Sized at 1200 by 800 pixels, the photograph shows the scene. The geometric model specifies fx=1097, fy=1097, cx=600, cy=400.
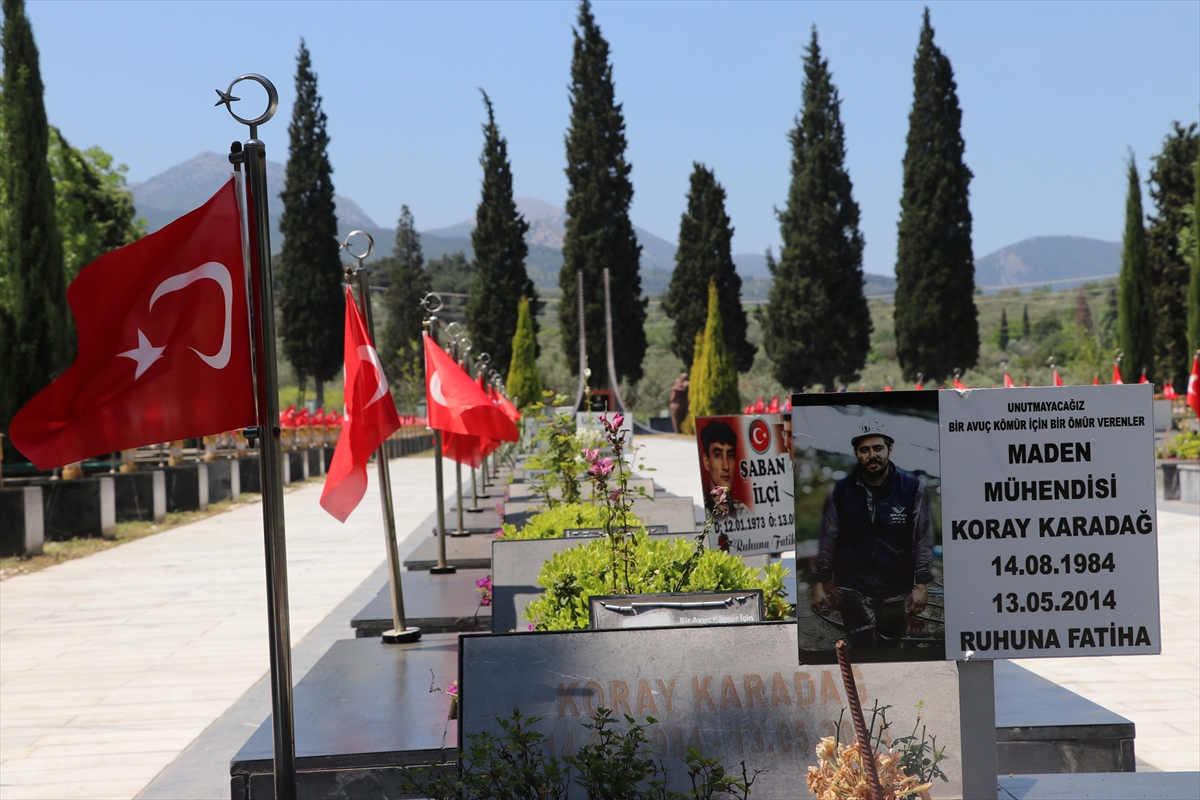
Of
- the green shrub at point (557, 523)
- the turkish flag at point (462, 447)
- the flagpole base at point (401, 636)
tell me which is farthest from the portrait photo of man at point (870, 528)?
the turkish flag at point (462, 447)

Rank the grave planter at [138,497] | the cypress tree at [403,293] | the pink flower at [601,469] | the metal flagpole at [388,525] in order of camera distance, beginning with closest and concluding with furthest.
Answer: the pink flower at [601,469], the metal flagpole at [388,525], the grave planter at [138,497], the cypress tree at [403,293]

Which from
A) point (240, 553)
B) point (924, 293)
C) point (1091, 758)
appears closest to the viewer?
point (1091, 758)

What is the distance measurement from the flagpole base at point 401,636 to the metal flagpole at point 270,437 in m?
2.30

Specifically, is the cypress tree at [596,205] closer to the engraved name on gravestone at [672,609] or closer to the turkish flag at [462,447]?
the turkish flag at [462,447]

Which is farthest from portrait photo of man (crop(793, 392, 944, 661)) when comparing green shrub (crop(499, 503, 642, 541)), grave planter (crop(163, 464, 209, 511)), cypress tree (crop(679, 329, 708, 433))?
cypress tree (crop(679, 329, 708, 433))

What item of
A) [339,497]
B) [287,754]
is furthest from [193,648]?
[287,754]

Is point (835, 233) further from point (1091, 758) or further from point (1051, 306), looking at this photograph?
point (1051, 306)

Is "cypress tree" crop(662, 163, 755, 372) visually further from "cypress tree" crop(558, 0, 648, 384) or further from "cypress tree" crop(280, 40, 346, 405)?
"cypress tree" crop(280, 40, 346, 405)

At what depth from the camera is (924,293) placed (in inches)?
1761

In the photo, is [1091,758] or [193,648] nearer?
[1091,758]

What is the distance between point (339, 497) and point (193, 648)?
14.2 ft

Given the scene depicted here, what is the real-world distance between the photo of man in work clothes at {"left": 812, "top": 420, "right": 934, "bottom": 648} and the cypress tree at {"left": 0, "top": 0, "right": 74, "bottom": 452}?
17784 mm

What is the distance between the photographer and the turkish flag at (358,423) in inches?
161

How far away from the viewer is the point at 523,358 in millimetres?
45906
